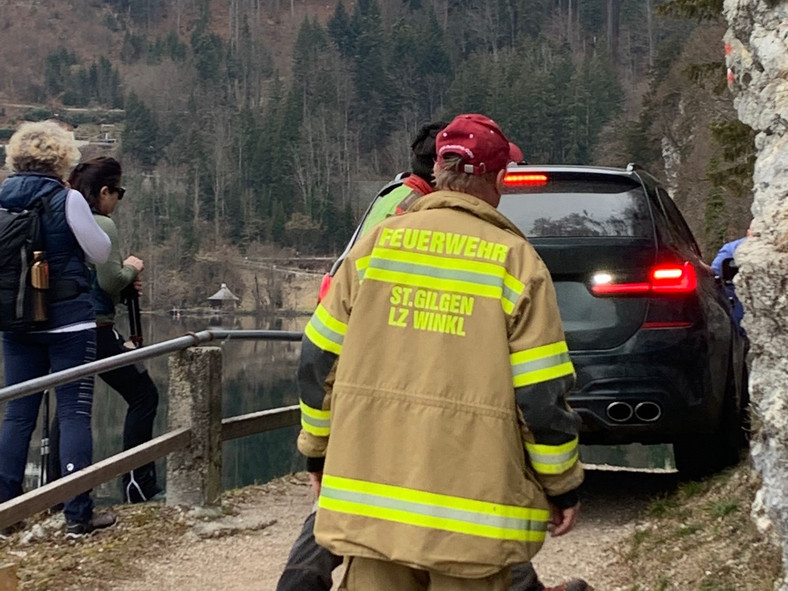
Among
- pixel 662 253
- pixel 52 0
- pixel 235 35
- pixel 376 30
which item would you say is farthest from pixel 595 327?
pixel 52 0

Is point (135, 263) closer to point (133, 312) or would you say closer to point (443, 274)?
point (133, 312)

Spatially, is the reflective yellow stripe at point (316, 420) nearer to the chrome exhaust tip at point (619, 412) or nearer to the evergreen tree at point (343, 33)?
the chrome exhaust tip at point (619, 412)

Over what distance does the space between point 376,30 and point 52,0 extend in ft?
266

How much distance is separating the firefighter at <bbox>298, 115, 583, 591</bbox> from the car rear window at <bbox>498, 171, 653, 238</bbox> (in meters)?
2.64

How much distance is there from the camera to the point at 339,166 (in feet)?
400

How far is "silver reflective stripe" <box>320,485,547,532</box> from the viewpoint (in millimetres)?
2660

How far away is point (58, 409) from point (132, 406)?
85 centimetres

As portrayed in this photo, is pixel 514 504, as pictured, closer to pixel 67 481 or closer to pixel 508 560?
pixel 508 560

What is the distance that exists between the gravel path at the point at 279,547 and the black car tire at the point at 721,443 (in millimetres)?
345

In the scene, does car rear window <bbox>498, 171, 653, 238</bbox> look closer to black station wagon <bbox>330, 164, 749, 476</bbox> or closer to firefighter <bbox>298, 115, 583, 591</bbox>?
black station wagon <bbox>330, 164, 749, 476</bbox>

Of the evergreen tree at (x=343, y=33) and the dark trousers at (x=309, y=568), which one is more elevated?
the evergreen tree at (x=343, y=33)

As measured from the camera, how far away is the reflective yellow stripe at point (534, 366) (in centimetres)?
268

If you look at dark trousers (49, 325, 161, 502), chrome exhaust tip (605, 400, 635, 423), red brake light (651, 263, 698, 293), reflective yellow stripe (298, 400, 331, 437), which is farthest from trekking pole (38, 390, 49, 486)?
reflective yellow stripe (298, 400, 331, 437)

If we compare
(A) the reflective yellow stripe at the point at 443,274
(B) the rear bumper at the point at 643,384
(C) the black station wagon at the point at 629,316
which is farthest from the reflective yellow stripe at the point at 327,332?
(B) the rear bumper at the point at 643,384
